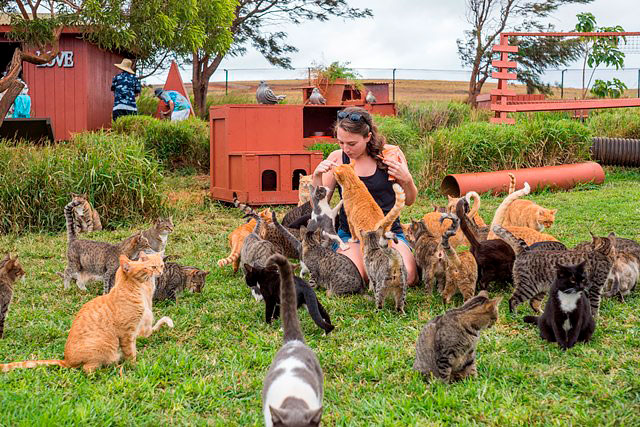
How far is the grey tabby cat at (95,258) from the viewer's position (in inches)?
234

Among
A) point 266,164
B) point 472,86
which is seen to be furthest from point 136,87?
point 472,86

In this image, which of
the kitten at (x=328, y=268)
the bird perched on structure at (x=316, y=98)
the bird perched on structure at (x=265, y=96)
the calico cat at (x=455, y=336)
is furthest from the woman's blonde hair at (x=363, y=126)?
the bird perched on structure at (x=316, y=98)

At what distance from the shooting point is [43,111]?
51.0ft

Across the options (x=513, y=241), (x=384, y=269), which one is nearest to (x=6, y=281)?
(x=384, y=269)

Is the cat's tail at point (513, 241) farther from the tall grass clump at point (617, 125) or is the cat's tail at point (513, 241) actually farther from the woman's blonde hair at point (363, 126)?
the tall grass clump at point (617, 125)

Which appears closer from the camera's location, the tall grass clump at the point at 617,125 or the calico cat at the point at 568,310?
the calico cat at the point at 568,310

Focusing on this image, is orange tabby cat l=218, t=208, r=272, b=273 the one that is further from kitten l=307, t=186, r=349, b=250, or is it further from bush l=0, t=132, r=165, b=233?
bush l=0, t=132, r=165, b=233

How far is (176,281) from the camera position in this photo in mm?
5762

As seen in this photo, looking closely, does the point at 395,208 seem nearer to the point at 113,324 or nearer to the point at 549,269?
the point at 549,269

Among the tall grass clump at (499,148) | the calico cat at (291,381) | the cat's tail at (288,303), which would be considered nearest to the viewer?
the calico cat at (291,381)

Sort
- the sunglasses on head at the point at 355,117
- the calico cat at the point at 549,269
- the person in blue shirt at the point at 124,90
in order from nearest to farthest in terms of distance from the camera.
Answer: the calico cat at the point at 549,269, the sunglasses on head at the point at 355,117, the person in blue shirt at the point at 124,90

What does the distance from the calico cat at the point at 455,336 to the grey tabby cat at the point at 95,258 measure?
Answer: 324cm

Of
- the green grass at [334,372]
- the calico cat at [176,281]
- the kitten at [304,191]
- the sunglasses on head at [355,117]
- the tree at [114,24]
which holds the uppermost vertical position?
the tree at [114,24]

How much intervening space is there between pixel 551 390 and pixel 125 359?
263cm
